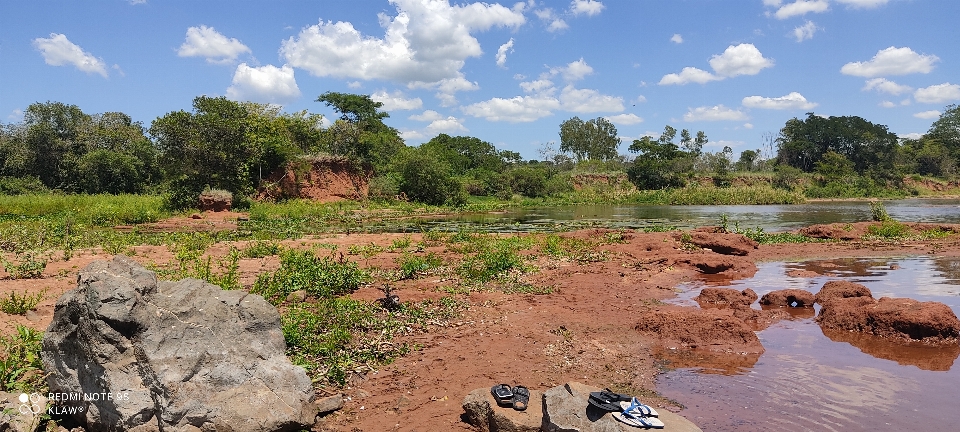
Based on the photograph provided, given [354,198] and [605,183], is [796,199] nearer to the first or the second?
[605,183]

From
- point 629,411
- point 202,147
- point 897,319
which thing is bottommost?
point 897,319

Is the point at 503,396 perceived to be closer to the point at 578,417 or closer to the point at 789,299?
the point at 578,417

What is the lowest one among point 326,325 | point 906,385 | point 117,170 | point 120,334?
point 906,385

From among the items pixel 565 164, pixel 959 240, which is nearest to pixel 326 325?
pixel 959 240

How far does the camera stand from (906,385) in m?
6.08

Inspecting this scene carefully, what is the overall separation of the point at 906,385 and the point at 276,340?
695 cm

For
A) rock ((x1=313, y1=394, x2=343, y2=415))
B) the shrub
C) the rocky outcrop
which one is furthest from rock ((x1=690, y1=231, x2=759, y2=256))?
rock ((x1=313, y1=394, x2=343, y2=415))

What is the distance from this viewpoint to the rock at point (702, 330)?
7.43 metres

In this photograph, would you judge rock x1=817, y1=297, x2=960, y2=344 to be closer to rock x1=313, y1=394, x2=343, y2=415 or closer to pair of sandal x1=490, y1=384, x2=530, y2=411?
pair of sandal x1=490, y1=384, x2=530, y2=411

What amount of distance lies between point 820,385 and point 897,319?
2.98 m

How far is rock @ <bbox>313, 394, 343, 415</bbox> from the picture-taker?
500 cm

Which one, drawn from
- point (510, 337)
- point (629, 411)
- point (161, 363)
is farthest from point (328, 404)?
point (510, 337)

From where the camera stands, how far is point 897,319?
7863 mm

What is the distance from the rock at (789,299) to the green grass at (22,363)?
1080cm
